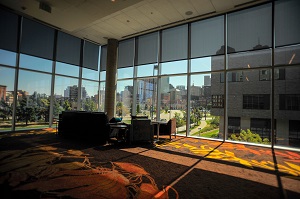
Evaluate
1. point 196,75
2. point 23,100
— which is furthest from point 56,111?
point 196,75

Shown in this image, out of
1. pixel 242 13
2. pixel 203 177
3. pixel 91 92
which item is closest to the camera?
pixel 203 177

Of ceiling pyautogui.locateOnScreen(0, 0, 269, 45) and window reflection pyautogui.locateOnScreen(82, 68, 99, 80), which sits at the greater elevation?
ceiling pyautogui.locateOnScreen(0, 0, 269, 45)

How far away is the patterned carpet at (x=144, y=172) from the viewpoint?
8.07ft

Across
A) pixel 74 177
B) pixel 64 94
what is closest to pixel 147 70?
pixel 64 94

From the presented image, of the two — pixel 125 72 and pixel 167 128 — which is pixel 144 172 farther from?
pixel 125 72

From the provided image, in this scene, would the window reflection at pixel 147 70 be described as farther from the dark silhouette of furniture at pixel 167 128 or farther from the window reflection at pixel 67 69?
the window reflection at pixel 67 69

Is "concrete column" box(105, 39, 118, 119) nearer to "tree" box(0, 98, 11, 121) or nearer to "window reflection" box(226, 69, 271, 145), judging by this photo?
"tree" box(0, 98, 11, 121)

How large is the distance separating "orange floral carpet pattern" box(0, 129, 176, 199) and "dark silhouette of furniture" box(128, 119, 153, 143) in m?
1.71

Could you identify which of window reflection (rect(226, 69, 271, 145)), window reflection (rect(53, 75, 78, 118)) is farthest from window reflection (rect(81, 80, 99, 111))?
window reflection (rect(226, 69, 271, 145))

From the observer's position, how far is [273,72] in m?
5.59

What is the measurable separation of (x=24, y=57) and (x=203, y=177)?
8422 mm

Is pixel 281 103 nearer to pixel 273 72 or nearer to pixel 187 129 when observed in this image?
pixel 273 72

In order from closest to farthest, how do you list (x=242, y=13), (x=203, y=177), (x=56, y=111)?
(x=203, y=177), (x=242, y=13), (x=56, y=111)

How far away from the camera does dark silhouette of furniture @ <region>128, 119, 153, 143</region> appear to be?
17.9ft
